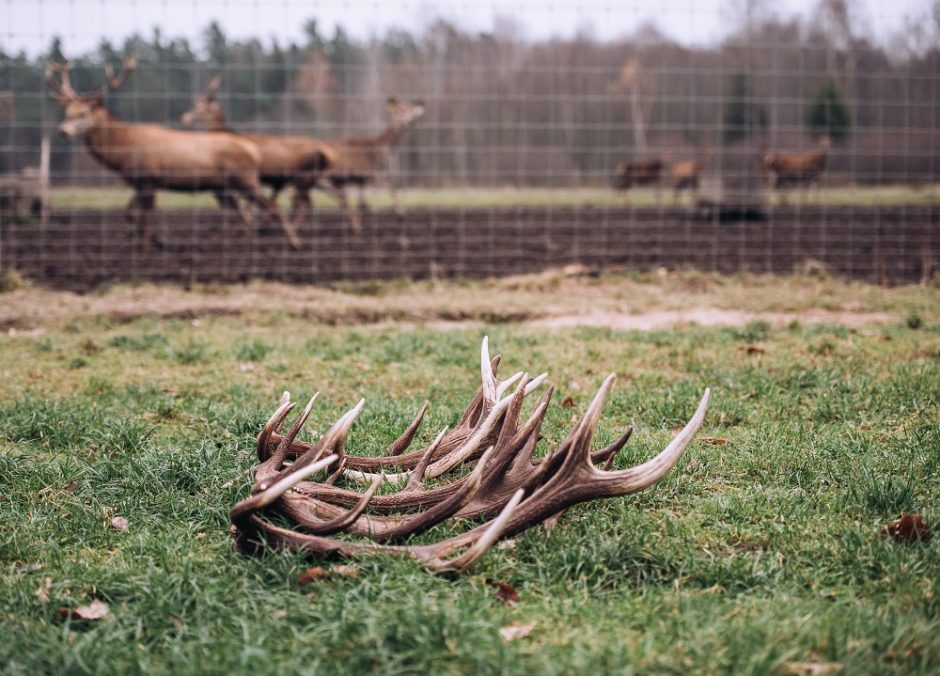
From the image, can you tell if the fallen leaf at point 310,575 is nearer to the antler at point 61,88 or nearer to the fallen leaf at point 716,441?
the fallen leaf at point 716,441

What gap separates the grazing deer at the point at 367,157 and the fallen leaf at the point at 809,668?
12945mm

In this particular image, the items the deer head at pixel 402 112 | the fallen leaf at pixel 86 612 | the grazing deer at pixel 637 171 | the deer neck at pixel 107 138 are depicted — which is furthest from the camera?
the grazing deer at pixel 637 171

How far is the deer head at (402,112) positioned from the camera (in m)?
15.5

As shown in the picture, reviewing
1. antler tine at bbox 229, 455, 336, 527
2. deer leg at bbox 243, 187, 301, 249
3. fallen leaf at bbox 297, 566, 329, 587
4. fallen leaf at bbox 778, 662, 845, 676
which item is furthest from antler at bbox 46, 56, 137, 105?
fallen leaf at bbox 778, 662, 845, 676

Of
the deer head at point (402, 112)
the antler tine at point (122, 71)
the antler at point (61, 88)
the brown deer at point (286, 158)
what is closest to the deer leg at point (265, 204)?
the brown deer at point (286, 158)

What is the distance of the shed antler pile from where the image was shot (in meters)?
2.59

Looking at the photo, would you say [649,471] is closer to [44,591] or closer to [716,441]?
[716,441]

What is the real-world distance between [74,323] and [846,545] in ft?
19.5

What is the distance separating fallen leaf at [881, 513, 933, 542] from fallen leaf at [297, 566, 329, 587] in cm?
162

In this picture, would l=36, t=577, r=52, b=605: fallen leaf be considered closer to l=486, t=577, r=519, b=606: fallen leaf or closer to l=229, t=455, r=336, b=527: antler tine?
l=229, t=455, r=336, b=527: antler tine

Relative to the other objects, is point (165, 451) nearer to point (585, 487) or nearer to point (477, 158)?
point (585, 487)

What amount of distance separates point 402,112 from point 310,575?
1402 cm

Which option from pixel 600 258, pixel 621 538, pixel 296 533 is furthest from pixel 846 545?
pixel 600 258

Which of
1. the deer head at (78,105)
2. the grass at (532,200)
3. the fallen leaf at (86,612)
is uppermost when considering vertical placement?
the deer head at (78,105)
